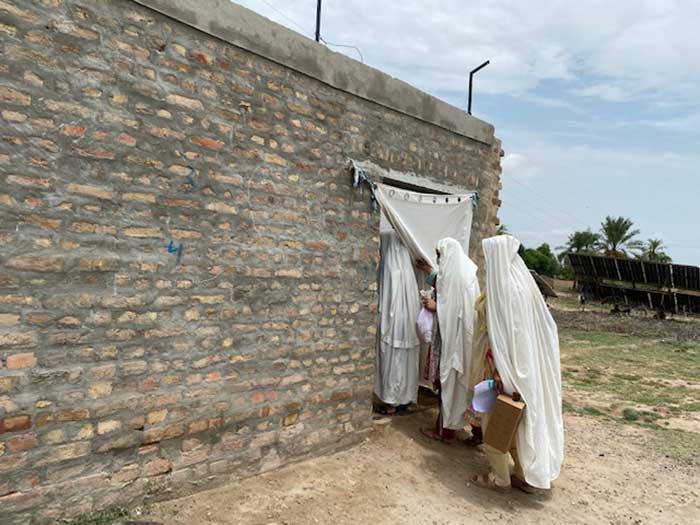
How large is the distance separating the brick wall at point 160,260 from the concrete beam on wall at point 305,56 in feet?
0.25

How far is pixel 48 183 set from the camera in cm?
261

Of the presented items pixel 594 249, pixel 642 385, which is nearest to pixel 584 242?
pixel 594 249

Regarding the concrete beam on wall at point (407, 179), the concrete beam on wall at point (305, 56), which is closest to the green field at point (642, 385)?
the concrete beam on wall at point (407, 179)

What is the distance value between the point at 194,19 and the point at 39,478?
9.23 ft

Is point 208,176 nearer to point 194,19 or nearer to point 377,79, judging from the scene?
point 194,19

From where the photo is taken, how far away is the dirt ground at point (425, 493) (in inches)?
125

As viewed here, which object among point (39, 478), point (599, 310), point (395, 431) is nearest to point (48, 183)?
point (39, 478)

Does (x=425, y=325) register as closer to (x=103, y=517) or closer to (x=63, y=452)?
(x=103, y=517)

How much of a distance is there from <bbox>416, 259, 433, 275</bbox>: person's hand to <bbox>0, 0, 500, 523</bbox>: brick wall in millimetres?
1092

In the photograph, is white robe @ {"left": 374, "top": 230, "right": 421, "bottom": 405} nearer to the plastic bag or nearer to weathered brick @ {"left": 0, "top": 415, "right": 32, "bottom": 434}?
the plastic bag

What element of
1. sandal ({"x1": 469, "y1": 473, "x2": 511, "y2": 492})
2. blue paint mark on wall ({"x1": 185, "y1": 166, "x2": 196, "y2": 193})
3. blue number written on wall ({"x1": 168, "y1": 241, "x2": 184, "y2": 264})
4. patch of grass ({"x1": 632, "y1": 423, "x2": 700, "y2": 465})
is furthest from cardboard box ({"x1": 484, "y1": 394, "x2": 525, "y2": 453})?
blue paint mark on wall ({"x1": 185, "y1": 166, "x2": 196, "y2": 193})

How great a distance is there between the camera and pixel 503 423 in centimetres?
355

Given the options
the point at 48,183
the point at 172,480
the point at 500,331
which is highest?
the point at 48,183

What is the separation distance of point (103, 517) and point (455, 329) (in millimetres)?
3037
